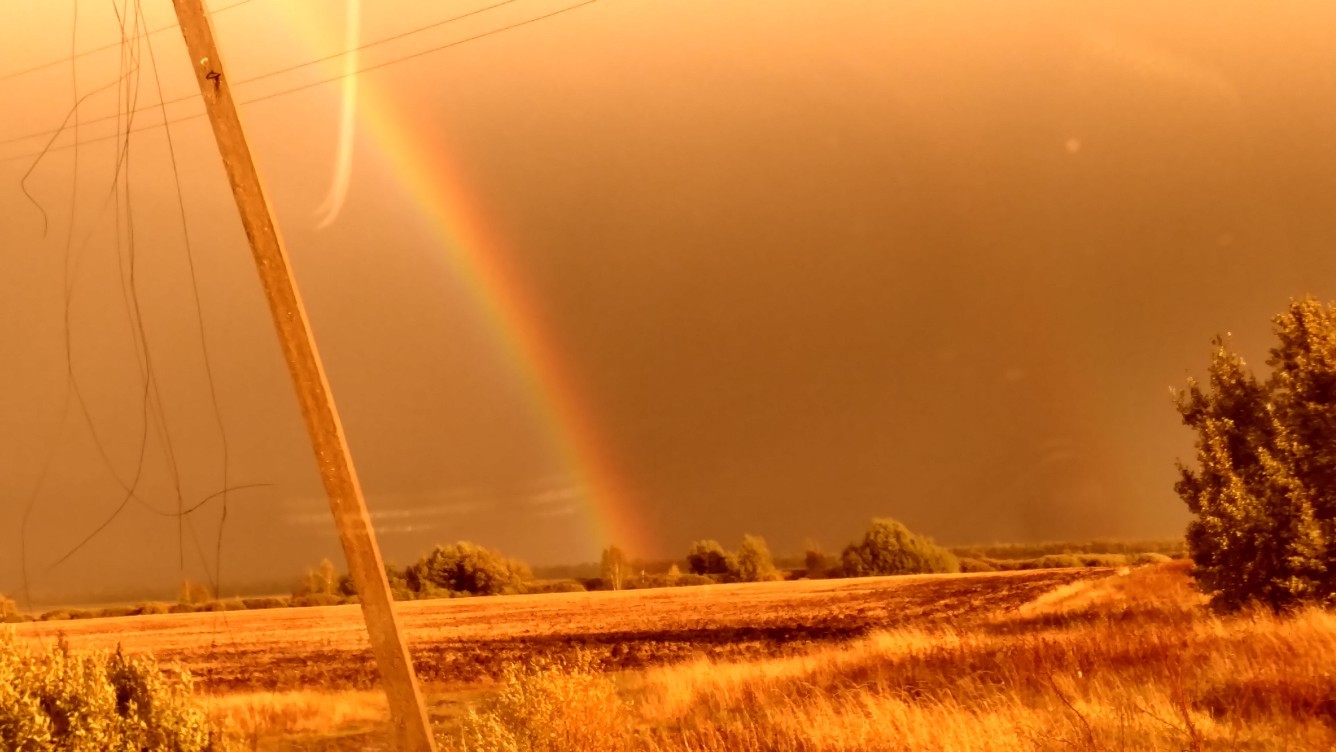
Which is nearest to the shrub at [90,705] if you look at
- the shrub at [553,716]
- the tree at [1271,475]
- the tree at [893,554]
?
the shrub at [553,716]

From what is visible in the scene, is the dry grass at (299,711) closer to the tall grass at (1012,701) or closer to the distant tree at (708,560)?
the tall grass at (1012,701)

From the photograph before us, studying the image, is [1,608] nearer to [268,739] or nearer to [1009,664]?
[268,739]

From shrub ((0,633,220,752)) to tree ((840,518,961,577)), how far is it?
8248 centimetres

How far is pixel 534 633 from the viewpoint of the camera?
34.8 metres

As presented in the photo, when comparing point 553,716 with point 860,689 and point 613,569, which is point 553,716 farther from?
point 613,569

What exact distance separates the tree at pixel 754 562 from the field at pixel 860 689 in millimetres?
58704

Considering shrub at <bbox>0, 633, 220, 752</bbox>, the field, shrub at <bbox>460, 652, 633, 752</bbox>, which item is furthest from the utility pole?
shrub at <bbox>0, 633, 220, 752</bbox>

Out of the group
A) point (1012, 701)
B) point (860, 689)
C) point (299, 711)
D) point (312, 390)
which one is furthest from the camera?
point (299, 711)

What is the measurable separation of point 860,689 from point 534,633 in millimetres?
25427

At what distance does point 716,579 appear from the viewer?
8875cm

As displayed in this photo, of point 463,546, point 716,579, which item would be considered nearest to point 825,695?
point 463,546

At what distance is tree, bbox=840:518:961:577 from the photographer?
85.2 metres

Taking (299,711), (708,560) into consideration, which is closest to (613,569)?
(708,560)

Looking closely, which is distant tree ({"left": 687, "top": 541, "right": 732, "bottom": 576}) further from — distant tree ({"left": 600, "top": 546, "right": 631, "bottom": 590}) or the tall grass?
the tall grass
